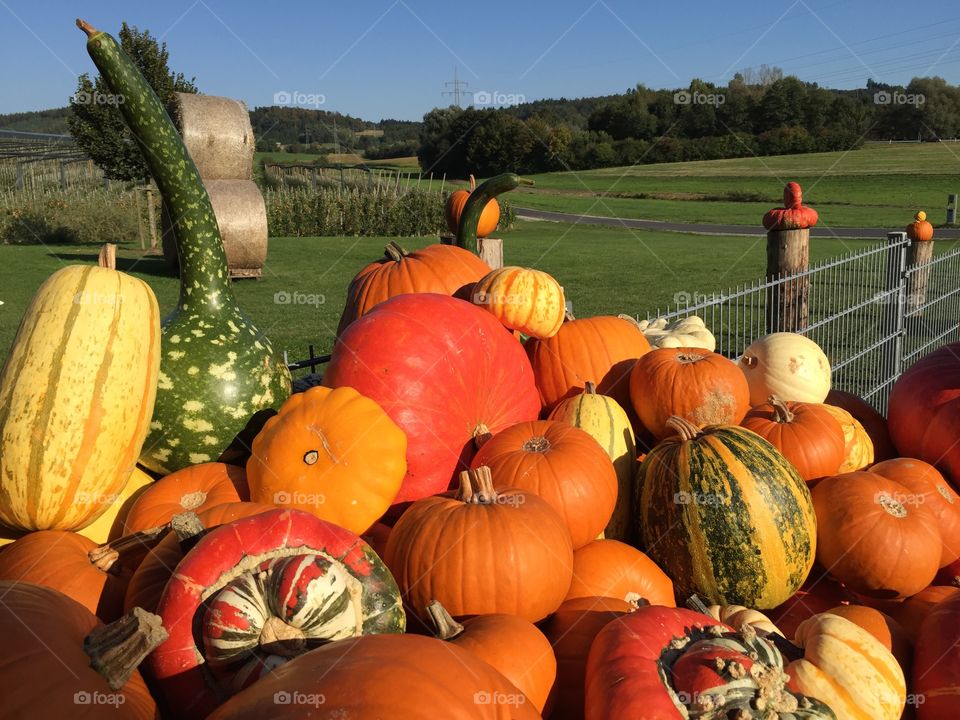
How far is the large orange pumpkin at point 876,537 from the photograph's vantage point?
239 centimetres

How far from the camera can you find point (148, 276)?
14883 millimetres

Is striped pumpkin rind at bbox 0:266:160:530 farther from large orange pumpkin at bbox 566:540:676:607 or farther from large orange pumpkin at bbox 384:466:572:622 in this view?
large orange pumpkin at bbox 566:540:676:607

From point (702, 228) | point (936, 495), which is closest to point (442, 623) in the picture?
point (936, 495)

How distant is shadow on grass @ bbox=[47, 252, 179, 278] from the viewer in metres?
15.6

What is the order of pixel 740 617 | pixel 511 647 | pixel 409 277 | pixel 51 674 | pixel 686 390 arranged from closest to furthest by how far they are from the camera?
pixel 51 674, pixel 511 647, pixel 740 617, pixel 686 390, pixel 409 277

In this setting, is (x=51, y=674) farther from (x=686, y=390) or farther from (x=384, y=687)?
(x=686, y=390)

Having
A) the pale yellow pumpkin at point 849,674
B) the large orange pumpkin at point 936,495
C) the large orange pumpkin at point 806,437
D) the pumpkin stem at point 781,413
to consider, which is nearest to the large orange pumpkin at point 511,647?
the pale yellow pumpkin at point 849,674

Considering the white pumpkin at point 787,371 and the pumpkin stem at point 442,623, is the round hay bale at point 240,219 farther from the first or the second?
the pumpkin stem at point 442,623

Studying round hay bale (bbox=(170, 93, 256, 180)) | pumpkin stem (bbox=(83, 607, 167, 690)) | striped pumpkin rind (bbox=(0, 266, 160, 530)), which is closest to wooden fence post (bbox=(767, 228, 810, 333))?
striped pumpkin rind (bbox=(0, 266, 160, 530))

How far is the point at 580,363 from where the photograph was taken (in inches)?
120

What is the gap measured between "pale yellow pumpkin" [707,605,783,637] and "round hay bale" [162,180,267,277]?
42.1ft

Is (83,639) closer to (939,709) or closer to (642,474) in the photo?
(642,474)

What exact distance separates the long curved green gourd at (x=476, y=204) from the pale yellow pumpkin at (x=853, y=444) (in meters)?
1.82

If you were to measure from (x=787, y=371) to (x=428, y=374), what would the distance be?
71.7 inches
